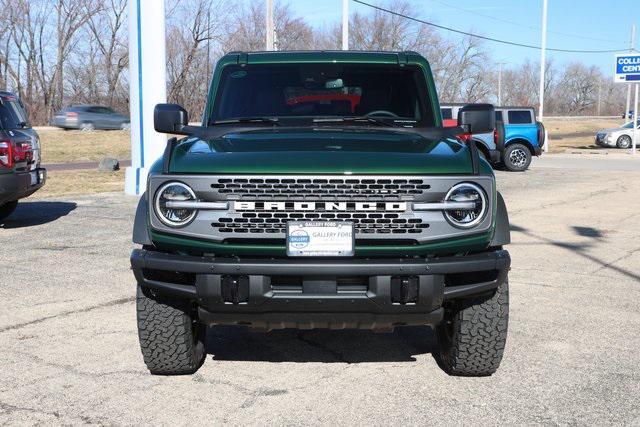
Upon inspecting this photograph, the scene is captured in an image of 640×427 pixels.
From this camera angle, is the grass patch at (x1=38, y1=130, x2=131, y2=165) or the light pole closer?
the light pole

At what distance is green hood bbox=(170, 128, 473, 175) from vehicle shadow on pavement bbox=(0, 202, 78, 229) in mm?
7631

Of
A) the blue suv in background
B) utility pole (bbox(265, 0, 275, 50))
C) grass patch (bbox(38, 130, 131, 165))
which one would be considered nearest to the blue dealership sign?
the blue suv in background

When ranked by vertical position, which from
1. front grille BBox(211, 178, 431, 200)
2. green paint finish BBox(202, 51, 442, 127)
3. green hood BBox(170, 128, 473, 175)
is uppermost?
green paint finish BBox(202, 51, 442, 127)

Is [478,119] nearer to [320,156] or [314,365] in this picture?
[320,156]

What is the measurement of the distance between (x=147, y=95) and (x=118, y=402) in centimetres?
1153

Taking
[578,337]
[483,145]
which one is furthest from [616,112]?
[578,337]

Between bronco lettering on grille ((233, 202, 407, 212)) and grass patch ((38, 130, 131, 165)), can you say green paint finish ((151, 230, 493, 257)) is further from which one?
grass patch ((38, 130, 131, 165))

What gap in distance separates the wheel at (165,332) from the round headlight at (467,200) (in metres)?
1.54

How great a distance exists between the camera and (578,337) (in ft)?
18.1

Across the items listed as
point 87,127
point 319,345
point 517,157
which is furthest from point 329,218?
point 87,127

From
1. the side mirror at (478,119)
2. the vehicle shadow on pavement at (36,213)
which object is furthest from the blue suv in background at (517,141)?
the side mirror at (478,119)

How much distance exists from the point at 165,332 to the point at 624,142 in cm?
3559

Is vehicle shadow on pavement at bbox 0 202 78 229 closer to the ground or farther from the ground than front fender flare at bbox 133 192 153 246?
closer to the ground

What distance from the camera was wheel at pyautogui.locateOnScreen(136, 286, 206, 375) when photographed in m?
4.29
